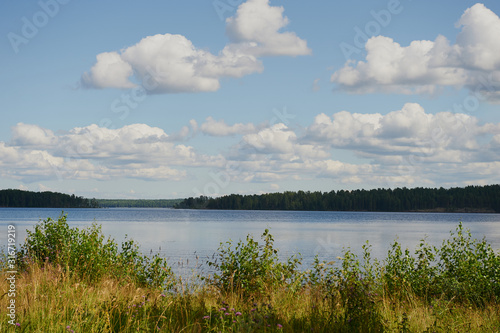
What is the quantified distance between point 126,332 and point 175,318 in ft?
4.56

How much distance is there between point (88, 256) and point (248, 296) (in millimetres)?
5473

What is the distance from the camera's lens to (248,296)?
12.1m

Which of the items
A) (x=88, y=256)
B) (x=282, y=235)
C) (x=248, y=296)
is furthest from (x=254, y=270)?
(x=282, y=235)

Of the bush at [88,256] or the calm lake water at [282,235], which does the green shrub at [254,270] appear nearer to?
the calm lake water at [282,235]

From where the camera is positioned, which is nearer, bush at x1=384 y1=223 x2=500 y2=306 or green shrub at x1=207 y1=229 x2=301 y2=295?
green shrub at x1=207 y1=229 x2=301 y2=295

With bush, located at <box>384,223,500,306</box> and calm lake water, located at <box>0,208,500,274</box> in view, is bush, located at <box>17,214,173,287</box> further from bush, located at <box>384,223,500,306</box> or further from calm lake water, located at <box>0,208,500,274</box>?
bush, located at <box>384,223,500,306</box>

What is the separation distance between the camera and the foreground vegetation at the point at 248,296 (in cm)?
800

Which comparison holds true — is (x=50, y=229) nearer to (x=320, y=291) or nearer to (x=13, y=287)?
(x=13, y=287)

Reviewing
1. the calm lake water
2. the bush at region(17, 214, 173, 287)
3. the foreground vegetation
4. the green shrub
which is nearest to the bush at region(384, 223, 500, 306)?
the foreground vegetation

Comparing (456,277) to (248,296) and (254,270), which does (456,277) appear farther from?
(248,296)

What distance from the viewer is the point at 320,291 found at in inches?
446

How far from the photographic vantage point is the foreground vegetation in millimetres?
8000

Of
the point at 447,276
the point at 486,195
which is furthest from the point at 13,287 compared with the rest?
the point at 486,195

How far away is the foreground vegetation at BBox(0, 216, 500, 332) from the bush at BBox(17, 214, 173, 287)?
0.13 feet
